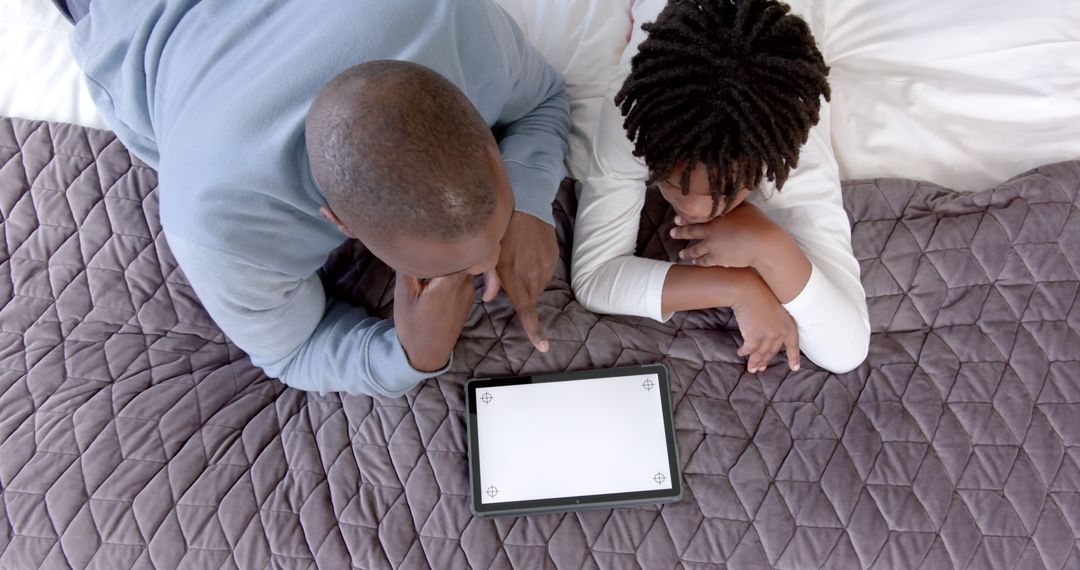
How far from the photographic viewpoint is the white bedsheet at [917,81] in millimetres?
932

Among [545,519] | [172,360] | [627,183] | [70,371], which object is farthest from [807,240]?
[70,371]

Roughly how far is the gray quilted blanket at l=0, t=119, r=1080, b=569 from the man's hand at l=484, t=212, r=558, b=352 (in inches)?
2.2

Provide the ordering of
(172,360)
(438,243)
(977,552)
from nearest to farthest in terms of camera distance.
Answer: (438,243)
(977,552)
(172,360)

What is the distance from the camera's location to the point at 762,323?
0.82 meters

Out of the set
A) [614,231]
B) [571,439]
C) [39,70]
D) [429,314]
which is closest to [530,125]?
[614,231]

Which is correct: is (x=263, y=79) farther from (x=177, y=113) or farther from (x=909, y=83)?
(x=909, y=83)

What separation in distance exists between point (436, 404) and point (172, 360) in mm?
346

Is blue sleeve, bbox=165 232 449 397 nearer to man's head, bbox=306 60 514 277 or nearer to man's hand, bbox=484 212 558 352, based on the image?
man's hand, bbox=484 212 558 352

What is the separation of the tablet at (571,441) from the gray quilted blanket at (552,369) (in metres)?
0.02

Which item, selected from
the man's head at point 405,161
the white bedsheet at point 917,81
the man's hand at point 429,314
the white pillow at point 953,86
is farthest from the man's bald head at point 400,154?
the white pillow at point 953,86

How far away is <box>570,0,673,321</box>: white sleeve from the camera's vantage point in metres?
0.84

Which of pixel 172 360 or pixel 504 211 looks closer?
pixel 504 211

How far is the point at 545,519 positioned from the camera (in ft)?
2.63

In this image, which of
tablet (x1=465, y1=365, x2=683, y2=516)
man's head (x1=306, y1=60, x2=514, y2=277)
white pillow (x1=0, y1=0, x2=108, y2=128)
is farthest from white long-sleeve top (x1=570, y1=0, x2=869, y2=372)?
white pillow (x1=0, y1=0, x2=108, y2=128)
